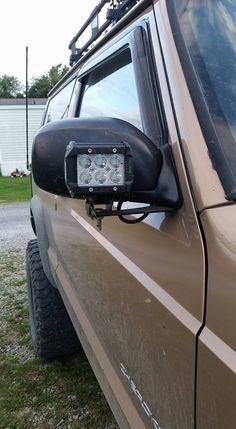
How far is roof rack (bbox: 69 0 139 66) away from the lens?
2.07 m

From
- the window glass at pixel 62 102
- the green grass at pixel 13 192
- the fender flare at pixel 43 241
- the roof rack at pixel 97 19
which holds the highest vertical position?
the roof rack at pixel 97 19

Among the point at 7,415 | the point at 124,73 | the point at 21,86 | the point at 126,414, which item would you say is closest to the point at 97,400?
the point at 7,415

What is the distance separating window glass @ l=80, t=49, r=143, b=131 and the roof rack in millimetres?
231

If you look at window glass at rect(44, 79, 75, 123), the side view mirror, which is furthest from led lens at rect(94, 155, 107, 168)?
window glass at rect(44, 79, 75, 123)

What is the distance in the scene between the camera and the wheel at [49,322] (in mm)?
3375

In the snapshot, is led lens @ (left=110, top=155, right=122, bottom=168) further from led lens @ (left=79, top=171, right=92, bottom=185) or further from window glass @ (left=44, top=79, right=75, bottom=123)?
window glass @ (left=44, top=79, right=75, bottom=123)

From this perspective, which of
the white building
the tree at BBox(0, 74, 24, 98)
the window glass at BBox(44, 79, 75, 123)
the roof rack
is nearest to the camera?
the roof rack

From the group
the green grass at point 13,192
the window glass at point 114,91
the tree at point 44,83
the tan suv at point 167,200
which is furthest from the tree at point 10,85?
the tan suv at point 167,200

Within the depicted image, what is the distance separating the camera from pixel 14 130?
2512 cm

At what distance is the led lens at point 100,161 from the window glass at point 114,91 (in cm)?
45

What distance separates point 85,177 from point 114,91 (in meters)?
0.91

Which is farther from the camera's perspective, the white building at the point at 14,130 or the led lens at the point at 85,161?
the white building at the point at 14,130

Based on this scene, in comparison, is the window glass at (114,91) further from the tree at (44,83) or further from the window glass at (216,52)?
the tree at (44,83)

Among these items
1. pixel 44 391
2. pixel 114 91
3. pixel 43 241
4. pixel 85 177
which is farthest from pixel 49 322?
pixel 85 177
